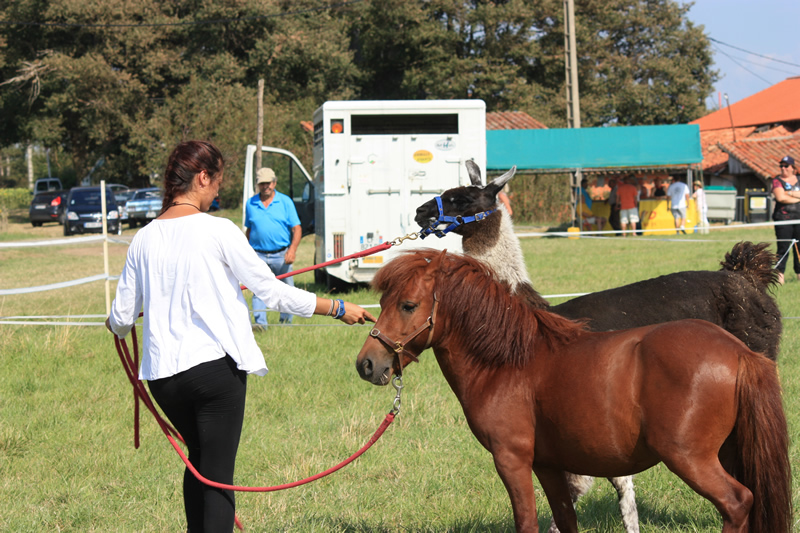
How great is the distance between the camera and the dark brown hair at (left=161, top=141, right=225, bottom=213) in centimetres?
311

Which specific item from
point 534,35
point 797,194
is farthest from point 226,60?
point 797,194

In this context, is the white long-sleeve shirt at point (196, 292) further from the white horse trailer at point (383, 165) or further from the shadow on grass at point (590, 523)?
the white horse trailer at point (383, 165)

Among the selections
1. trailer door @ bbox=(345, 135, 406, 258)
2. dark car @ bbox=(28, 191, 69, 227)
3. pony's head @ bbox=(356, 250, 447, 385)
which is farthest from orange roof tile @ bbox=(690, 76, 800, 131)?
pony's head @ bbox=(356, 250, 447, 385)

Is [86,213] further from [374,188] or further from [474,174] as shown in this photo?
[474,174]

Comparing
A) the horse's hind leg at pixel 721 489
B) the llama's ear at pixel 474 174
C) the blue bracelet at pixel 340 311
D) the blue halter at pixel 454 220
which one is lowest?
the horse's hind leg at pixel 721 489

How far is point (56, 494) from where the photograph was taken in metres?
4.60

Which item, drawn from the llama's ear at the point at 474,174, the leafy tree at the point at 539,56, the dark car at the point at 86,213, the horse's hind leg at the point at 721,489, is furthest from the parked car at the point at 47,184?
the horse's hind leg at the point at 721,489

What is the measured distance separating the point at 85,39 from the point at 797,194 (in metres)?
40.2

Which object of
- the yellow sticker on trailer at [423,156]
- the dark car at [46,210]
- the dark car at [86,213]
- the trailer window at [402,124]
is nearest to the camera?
the yellow sticker on trailer at [423,156]

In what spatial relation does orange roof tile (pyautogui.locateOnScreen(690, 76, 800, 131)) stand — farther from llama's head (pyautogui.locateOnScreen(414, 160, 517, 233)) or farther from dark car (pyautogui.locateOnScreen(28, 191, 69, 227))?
llama's head (pyautogui.locateOnScreen(414, 160, 517, 233))

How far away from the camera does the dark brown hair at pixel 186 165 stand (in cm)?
311

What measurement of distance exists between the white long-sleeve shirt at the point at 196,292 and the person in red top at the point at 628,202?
69.4 feet

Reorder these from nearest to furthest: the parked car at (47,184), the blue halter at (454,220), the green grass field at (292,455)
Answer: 1. the green grass field at (292,455)
2. the blue halter at (454,220)
3. the parked car at (47,184)

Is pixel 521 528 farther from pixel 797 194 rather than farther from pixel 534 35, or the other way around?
pixel 534 35
